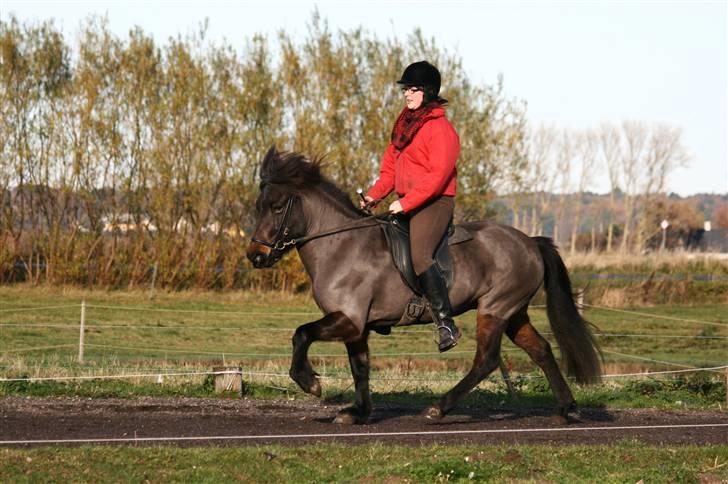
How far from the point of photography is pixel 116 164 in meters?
33.8

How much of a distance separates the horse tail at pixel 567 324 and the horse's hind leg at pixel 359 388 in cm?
195

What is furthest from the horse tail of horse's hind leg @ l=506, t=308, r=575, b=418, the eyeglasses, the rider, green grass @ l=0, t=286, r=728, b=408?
the eyeglasses

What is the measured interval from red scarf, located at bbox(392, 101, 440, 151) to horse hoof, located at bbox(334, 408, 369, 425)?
2.32 meters

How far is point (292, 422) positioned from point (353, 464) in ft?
7.57

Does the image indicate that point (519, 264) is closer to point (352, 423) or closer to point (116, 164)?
point (352, 423)

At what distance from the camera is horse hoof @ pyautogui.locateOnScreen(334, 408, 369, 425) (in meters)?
9.57

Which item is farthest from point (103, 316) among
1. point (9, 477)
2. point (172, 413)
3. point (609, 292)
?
point (9, 477)

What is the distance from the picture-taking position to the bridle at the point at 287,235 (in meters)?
9.34

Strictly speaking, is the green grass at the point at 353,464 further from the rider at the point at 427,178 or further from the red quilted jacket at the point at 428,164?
the red quilted jacket at the point at 428,164

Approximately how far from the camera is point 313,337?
8977 millimetres

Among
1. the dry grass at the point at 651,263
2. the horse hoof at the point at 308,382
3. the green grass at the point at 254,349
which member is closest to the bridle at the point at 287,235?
the horse hoof at the point at 308,382

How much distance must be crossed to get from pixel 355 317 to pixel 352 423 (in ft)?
3.37

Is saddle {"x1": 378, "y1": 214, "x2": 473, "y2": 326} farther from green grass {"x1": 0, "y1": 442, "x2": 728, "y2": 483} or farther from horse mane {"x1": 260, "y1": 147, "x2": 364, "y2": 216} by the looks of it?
green grass {"x1": 0, "y1": 442, "x2": 728, "y2": 483}

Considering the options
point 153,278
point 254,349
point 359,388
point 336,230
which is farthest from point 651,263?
point 336,230
